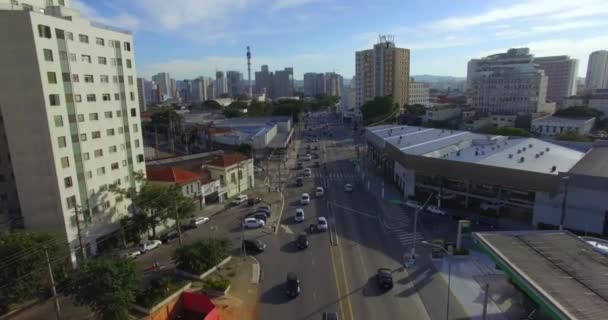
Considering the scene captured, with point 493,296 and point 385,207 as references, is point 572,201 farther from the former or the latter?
point 385,207

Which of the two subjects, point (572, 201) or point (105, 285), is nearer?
point (105, 285)

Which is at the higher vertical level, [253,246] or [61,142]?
[61,142]

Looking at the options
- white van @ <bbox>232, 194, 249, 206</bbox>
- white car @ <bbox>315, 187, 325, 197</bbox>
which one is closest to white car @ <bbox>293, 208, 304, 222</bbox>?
white car @ <bbox>315, 187, 325, 197</bbox>

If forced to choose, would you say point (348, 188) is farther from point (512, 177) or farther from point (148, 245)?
Answer: point (148, 245)

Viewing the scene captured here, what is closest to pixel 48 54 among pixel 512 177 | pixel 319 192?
pixel 319 192

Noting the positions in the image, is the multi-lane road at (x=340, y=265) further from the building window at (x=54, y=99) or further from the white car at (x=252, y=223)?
the building window at (x=54, y=99)

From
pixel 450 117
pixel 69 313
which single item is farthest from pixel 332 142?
pixel 69 313
